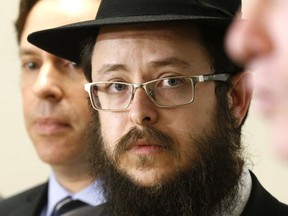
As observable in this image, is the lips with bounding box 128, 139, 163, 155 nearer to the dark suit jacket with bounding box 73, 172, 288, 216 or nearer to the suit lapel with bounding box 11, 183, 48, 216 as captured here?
the dark suit jacket with bounding box 73, 172, 288, 216

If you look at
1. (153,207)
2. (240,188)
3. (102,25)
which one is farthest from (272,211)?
(102,25)

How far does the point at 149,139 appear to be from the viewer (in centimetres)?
106

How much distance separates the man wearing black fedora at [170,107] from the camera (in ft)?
3.54

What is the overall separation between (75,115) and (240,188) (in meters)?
0.52

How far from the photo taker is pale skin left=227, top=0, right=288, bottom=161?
0.89 ft

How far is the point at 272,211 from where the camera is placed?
1.14 meters

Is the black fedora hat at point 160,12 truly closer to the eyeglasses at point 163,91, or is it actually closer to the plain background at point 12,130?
the eyeglasses at point 163,91

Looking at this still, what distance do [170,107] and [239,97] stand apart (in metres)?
0.19

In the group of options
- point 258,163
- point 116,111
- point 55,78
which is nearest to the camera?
point 116,111

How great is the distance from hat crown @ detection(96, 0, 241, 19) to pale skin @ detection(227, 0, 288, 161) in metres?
0.81

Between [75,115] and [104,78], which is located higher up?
[104,78]

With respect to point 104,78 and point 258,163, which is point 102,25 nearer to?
point 104,78

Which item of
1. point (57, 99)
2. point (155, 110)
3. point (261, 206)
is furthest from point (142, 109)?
point (57, 99)

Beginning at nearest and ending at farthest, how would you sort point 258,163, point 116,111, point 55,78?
point 116,111 → point 55,78 → point 258,163
